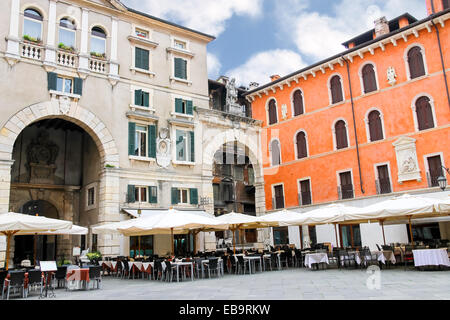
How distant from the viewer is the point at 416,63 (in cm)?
2073

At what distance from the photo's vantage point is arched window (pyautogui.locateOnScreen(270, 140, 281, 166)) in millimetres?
27250

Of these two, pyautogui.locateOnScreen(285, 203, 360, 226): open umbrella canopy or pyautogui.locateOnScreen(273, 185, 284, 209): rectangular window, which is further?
pyautogui.locateOnScreen(273, 185, 284, 209): rectangular window

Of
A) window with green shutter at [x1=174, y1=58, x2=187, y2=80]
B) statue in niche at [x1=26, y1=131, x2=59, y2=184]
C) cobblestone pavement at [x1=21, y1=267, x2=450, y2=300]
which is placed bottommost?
cobblestone pavement at [x1=21, y1=267, x2=450, y2=300]

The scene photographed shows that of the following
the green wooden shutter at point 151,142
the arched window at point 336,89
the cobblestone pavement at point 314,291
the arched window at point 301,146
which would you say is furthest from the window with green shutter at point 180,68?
the cobblestone pavement at point 314,291

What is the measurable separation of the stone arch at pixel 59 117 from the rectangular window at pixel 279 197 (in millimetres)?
12324

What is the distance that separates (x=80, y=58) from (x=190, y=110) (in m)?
6.51

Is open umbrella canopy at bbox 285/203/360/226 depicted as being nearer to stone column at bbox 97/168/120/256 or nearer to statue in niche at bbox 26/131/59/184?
stone column at bbox 97/168/120/256

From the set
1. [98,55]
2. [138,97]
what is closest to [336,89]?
[138,97]

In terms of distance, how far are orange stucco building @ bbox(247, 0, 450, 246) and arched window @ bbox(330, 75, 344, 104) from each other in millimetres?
62

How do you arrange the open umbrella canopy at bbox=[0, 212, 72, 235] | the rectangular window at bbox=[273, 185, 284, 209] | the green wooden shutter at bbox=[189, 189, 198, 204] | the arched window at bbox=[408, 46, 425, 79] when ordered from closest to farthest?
1. the open umbrella canopy at bbox=[0, 212, 72, 235]
2. the arched window at bbox=[408, 46, 425, 79]
3. the green wooden shutter at bbox=[189, 189, 198, 204]
4. the rectangular window at bbox=[273, 185, 284, 209]

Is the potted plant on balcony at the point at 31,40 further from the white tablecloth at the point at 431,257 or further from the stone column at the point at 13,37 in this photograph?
the white tablecloth at the point at 431,257

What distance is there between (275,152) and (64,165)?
13966 mm

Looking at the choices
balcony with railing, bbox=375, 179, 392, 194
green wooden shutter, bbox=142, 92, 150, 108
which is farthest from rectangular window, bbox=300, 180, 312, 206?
green wooden shutter, bbox=142, 92, 150, 108

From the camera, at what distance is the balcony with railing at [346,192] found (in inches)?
898
